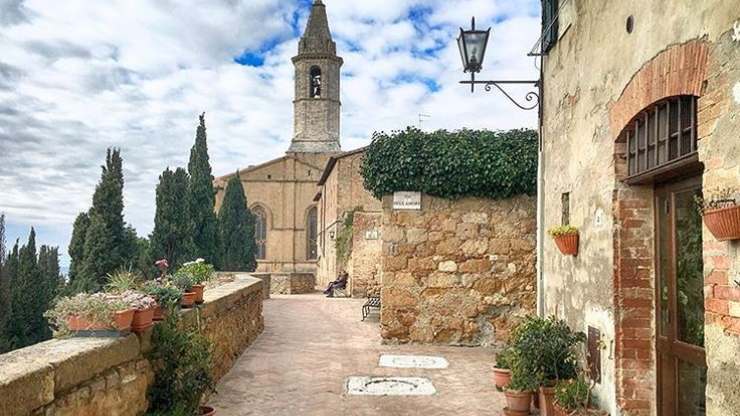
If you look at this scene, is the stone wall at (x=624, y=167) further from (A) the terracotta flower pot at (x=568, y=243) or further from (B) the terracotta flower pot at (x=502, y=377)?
(B) the terracotta flower pot at (x=502, y=377)

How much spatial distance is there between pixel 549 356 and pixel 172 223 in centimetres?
2458

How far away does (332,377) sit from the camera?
26.4 feet

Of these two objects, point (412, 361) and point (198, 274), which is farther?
point (412, 361)

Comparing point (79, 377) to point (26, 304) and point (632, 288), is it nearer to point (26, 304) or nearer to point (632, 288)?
point (632, 288)

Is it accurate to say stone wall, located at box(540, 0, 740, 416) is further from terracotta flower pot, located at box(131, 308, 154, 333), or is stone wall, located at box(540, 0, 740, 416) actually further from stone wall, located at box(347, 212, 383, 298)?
stone wall, located at box(347, 212, 383, 298)

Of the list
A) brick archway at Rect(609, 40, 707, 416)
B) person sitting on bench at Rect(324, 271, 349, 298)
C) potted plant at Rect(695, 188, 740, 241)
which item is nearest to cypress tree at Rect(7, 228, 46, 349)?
person sitting on bench at Rect(324, 271, 349, 298)

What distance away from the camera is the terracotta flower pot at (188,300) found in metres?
6.43

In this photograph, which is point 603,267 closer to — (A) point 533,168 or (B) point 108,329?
(B) point 108,329

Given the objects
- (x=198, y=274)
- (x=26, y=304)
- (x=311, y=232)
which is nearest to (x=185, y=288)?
(x=198, y=274)

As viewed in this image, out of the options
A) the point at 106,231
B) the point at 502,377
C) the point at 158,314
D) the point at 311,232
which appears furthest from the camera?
the point at 311,232

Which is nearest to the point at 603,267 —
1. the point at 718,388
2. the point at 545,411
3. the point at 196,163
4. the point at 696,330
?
the point at 696,330

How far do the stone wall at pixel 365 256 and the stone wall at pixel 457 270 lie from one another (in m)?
10.2

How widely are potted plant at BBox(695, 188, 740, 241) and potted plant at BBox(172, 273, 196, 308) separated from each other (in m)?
4.78

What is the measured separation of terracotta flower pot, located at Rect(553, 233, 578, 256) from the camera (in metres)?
5.86
